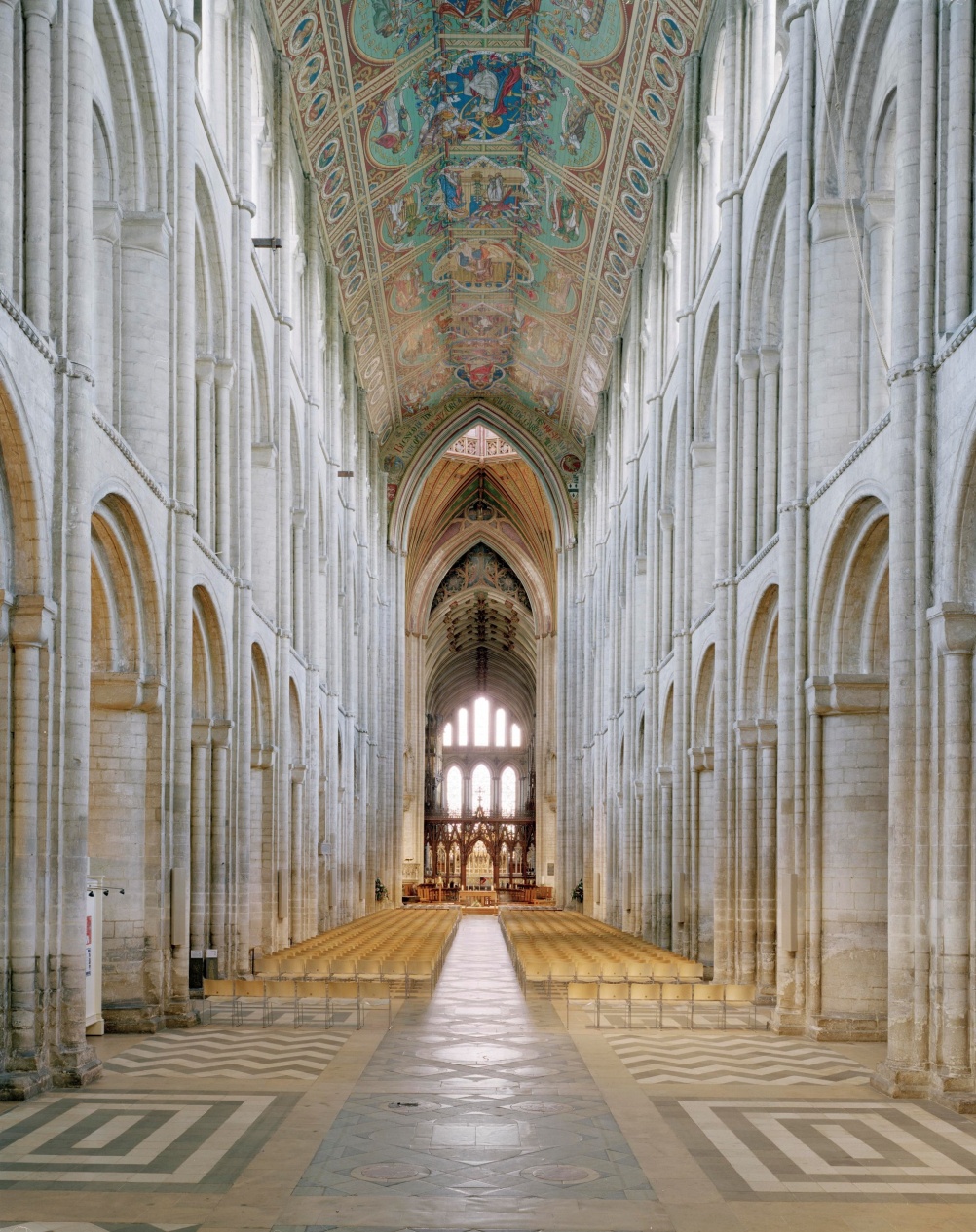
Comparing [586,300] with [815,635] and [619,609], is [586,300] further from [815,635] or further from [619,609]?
[815,635]

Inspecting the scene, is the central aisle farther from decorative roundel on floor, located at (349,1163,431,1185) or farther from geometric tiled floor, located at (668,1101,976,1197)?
geometric tiled floor, located at (668,1101,976,1197)

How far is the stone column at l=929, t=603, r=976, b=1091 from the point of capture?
12648 mm

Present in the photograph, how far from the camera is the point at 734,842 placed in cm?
2247

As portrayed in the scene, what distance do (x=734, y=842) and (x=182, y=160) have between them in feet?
44.3

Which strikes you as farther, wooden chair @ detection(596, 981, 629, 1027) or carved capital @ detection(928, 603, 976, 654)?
wooden chair @ detection(596, 981, 629, 1027)

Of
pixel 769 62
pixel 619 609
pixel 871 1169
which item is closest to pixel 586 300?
pixel 619 609

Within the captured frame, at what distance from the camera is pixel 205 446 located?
73.2ft

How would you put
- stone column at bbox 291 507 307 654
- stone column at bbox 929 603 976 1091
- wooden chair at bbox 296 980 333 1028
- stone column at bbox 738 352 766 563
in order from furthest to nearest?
stone column at bbox 291 507 307 654 → stone column at bbox 738 352 766 563 → wooden chair at bbox 296 980 333 1028 → stone column at bbox 929 603 976 1091

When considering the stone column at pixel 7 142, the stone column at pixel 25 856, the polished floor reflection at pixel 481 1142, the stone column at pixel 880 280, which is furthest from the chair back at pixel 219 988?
the stone column at pixel 880 280

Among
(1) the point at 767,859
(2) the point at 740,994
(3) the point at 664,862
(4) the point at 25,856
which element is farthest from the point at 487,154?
(4) the point at 25,856

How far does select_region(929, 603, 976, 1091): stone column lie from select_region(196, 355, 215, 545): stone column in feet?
39.5

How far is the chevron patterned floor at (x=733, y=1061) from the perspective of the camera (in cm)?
1423

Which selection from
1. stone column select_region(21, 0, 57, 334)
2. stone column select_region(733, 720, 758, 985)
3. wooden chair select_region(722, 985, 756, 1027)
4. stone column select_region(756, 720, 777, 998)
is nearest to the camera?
stone column select_region(21, 0, 57, 334)

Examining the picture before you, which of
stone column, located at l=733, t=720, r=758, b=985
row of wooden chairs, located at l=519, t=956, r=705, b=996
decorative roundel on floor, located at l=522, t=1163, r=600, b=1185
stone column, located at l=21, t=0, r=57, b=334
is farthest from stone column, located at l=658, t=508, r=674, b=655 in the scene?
decorative roundel on floor, located at l=522, t=1163, r=600, b=1185
